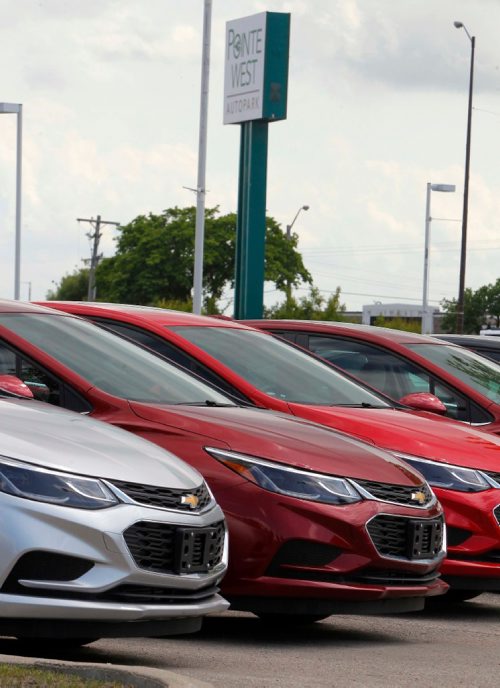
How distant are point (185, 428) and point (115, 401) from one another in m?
0.44

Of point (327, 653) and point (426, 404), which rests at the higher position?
point (426, 404)

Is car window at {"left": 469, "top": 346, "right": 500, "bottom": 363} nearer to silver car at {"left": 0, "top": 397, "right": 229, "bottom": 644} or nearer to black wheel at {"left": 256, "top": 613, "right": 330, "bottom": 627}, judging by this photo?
black wheel at {"left": 256, "top": 613, "right": 330, "bottom": 627}

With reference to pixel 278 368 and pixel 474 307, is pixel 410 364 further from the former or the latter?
pixel 474 307

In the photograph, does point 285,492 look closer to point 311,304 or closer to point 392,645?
point 392,645

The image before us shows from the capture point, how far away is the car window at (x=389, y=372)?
10.8 m

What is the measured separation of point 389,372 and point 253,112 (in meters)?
→ 16.3

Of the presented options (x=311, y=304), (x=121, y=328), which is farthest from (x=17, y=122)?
(x=121, y=328)

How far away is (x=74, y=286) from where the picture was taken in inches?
5037

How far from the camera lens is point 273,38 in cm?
2697

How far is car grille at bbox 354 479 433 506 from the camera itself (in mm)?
7285

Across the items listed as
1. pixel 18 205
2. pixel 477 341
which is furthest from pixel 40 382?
pixel 18 205

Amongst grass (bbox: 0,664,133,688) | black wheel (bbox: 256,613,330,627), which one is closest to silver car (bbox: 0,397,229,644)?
grass (bbox: 0,664,133,688)

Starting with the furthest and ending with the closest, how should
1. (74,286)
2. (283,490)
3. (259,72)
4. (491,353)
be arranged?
(74,286) < (259,72) < (491,353) < (283,490)

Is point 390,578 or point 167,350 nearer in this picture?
point 390,578
